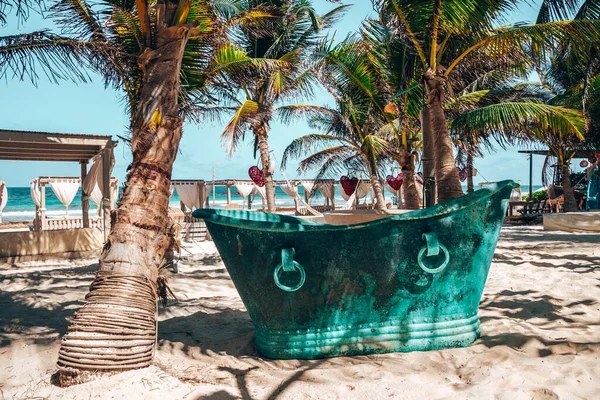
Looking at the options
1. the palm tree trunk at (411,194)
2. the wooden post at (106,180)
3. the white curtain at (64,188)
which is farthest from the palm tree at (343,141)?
the white curtain at (64,188)

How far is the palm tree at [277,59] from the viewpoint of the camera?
9.40m

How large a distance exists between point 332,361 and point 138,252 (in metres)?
1.47

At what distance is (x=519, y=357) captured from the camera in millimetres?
2668

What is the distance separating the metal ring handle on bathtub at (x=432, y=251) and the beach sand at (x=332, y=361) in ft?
A: 1.93

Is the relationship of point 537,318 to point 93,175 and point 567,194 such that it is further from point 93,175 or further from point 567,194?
point 567,194

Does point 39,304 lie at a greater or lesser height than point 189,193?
lesser

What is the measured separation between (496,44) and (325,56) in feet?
11.2

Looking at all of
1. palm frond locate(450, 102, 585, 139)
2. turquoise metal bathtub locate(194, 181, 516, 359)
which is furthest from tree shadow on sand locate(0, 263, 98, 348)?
palm frond locate(450, 102, 585, 139)

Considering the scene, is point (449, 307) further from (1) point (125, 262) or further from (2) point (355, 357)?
(1) point (125, 262)

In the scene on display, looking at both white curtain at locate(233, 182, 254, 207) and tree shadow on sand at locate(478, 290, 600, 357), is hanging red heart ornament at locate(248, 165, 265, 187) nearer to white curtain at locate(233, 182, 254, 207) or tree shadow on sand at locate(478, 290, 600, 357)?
white curtain at locate(233, 182, 254, 207)

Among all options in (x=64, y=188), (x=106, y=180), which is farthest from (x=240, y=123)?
(x=64, y=188)

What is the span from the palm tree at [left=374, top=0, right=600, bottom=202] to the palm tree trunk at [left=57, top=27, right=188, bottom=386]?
169 inches

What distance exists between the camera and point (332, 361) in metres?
2.77

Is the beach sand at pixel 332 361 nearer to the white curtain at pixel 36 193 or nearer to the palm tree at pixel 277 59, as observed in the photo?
the palm tree at pixel 277 59
